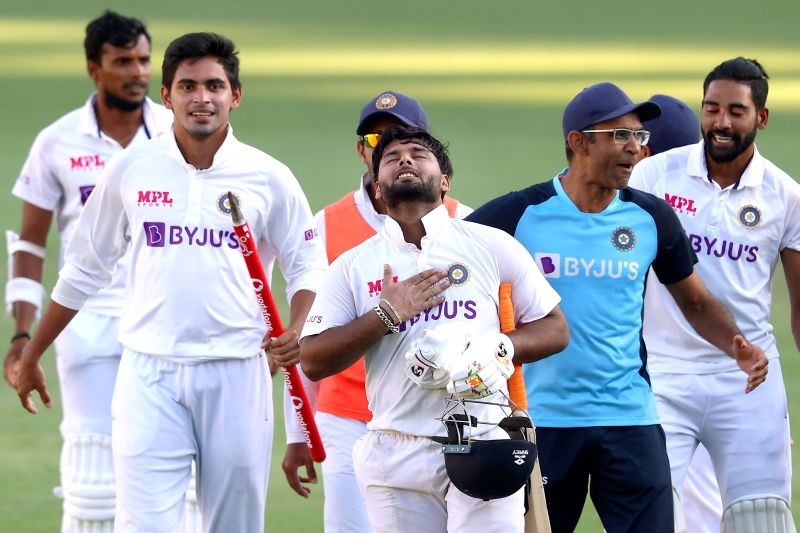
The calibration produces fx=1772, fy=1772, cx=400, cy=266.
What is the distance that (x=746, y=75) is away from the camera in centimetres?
638

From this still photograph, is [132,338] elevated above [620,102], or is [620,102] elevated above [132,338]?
[620,102]

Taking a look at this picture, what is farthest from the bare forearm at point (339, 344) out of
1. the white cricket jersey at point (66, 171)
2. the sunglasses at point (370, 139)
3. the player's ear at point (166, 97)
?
the white cricket jersey at point (66, 171)

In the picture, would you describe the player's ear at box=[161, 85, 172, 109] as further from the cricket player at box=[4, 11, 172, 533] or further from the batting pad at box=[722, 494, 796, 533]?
the batting pad at box=[722, 494, 796, 533]

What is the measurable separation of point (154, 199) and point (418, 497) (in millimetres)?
1433

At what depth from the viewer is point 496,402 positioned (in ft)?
15.7

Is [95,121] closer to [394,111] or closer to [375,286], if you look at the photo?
[394,111]

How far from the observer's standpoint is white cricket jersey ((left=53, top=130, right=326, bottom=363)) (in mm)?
5559

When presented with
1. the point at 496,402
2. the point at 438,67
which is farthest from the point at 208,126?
the point at 438,67

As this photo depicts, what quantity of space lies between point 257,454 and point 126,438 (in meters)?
0.43

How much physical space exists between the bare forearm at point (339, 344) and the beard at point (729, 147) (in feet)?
6.70

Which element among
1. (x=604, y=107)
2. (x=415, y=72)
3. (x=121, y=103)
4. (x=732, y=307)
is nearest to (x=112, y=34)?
(x=121, y=103)

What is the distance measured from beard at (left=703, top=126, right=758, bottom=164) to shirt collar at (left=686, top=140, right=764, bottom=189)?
3 cm

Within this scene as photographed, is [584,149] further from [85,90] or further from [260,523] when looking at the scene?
[85,90]

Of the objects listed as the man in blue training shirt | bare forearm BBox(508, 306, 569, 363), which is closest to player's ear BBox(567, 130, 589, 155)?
the man in blue training shirt
